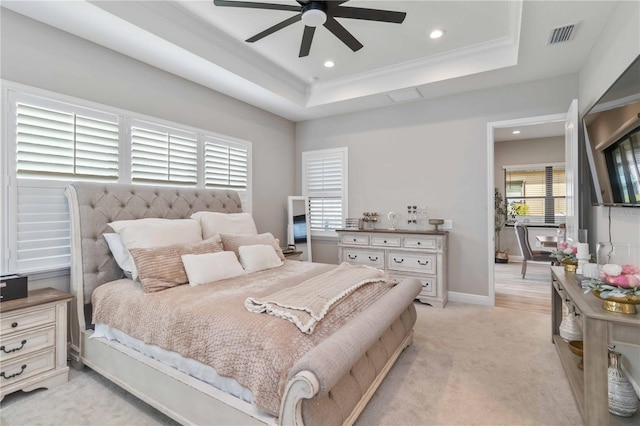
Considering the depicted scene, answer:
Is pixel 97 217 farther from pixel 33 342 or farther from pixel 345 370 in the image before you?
pixel 345 370

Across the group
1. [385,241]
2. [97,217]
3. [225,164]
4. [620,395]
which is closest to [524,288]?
[385,241]

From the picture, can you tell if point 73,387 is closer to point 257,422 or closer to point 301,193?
point 257,422

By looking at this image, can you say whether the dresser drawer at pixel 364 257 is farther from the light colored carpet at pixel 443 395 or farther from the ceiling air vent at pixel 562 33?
the ceiling air vent at pixel 562 33

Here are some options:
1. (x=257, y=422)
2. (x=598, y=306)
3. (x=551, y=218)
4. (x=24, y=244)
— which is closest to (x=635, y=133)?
(x=598, y=306)

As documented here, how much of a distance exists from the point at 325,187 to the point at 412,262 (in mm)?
1907

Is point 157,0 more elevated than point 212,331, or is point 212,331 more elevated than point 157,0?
point 157,0

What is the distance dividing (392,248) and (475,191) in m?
1.30

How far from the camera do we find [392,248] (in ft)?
14.0

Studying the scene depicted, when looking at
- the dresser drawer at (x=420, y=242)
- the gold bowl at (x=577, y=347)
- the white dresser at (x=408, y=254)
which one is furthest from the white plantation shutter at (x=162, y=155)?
the gold bowl at (x=577, y=347)

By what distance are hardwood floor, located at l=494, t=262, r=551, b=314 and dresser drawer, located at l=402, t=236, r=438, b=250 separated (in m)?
1.16

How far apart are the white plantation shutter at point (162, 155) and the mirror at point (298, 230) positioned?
5.63 ft

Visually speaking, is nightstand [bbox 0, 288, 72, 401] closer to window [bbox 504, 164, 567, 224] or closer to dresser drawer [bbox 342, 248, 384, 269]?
dresser drawer [bbox 342, 248, 384, 269]

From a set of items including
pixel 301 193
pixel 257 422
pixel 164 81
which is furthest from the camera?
pixel 301 193

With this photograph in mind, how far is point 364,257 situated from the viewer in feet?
14.6
